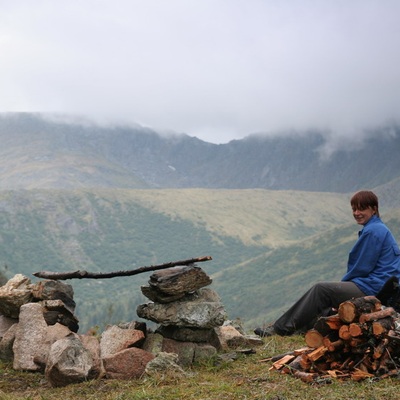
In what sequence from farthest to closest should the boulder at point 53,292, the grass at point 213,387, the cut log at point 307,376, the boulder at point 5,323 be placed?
1. the boulder at point 53,292
2. the boulder at point 5,323
3. the cut log at point 307,376
4. the grass at point 213,387

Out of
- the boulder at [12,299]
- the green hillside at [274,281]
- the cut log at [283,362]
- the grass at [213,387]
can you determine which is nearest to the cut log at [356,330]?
the grass at [213,387]

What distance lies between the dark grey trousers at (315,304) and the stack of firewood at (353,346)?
1.41 metres

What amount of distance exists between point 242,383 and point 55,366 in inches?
117

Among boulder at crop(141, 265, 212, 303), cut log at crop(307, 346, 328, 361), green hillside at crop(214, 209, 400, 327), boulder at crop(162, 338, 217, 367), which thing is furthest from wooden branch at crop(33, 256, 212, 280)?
green hillside at crop(214, 209, 400, 327)

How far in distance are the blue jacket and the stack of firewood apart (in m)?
1.15

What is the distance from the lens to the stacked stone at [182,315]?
433 inches

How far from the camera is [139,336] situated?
11078 millimetres

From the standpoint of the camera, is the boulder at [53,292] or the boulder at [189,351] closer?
the boulder at [189,351]

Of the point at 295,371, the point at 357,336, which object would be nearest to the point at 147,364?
the point at 295,371

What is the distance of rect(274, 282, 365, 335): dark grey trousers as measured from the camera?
35.2ft

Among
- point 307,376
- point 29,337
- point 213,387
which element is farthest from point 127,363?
point 307,376

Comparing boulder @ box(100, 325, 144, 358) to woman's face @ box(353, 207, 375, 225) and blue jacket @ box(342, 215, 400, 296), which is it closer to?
blue jacket @ box(342, 215, 400, 296)

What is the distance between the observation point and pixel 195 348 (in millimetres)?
11000

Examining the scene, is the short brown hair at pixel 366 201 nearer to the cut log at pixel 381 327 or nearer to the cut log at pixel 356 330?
the cut log at pixel 381 327
